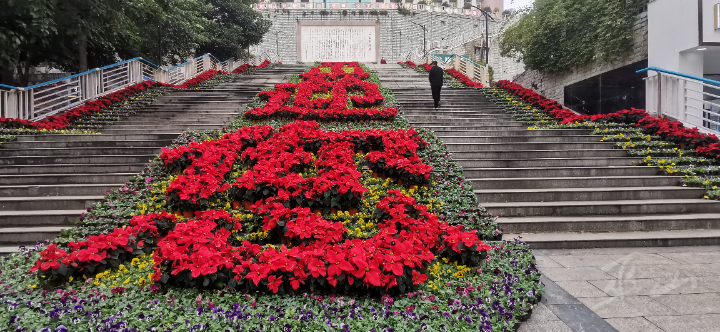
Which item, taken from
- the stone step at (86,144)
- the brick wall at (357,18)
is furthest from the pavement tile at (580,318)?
the brick wall at (357,18)

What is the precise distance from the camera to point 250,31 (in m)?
24.3

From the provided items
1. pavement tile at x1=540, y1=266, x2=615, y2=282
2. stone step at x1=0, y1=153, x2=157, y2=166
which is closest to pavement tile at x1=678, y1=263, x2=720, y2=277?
pavement tile at x1=540, y1=266, x2=615, y2=282

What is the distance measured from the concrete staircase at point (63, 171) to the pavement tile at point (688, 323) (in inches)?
270

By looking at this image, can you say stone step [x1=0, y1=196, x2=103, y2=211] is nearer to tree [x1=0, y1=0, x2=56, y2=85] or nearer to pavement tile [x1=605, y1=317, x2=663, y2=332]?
tree [x1=0, y1=0, x2=56, y2=85]

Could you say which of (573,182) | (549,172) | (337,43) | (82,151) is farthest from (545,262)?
(337,43)

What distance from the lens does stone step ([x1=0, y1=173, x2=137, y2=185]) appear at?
253 inches

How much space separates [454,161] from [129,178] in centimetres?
566

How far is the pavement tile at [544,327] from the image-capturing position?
2992 mm

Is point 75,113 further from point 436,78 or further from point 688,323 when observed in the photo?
point 688,323

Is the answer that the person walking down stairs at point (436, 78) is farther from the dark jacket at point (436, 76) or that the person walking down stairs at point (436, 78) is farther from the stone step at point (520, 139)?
the stone step at point (520, 139)

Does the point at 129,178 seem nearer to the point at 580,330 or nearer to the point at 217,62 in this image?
the point at 580,330

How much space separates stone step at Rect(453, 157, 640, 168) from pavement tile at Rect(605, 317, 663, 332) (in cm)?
429

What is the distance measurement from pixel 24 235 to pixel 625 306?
7.05 m

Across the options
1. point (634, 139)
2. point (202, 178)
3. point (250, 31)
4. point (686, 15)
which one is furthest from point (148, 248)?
point (250, 31)
